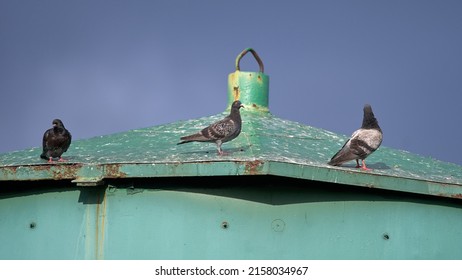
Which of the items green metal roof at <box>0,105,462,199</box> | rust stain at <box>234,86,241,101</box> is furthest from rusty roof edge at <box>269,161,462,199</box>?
rust stain at <box>234,86,241,101</box>

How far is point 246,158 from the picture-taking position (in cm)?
843

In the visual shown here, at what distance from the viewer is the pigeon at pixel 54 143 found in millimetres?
9539

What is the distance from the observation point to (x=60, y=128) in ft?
32.9

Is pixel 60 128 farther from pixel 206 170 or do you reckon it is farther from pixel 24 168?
pixel 206 170

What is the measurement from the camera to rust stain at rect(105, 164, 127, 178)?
8445 millimetres

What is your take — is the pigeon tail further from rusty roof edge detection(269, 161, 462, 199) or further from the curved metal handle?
the curved metal handle

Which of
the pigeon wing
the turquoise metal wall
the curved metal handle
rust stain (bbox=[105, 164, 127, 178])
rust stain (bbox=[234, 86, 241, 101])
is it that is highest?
the curved metal handle

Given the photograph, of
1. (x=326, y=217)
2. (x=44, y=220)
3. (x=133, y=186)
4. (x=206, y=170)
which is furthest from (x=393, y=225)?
(x=44, y=220)

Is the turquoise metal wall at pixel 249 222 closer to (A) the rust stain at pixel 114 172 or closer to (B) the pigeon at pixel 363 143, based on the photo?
(A) the rust stain at pixel 114 172

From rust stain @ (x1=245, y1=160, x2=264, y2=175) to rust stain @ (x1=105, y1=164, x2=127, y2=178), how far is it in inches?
49.1

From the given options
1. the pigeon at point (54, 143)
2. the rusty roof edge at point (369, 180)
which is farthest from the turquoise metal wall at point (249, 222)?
the pigeon at point (54, 143)

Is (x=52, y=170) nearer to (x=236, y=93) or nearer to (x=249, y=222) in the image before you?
(x=249, y=222)

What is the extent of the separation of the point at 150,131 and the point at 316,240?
3418 millimetres

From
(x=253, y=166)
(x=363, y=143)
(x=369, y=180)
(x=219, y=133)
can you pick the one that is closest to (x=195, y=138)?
(x=219, y=133)
